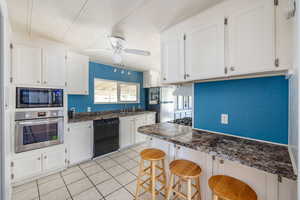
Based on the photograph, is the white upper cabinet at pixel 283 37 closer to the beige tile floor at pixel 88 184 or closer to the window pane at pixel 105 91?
the beige tile floor at pixel 88 184

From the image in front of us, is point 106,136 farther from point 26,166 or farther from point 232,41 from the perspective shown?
point 232,41

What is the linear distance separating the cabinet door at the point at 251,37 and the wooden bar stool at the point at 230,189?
1.00 meters

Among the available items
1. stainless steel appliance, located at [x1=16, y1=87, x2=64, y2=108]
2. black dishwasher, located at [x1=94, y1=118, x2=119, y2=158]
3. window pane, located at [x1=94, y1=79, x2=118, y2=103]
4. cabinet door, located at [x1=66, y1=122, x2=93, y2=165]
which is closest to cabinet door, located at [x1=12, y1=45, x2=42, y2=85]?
stainless steel appliance, located at [x1=16, y1=87, x2=64, y2=108]

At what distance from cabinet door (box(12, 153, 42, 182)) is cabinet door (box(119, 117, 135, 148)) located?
1.67 m

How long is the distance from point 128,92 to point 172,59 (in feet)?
9.52

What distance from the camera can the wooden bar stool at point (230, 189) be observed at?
3.10ft

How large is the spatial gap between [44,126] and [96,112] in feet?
4.88

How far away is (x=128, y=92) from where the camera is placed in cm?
453

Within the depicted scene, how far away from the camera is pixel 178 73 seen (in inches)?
70.6

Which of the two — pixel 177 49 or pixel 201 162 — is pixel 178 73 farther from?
pixel 201 162

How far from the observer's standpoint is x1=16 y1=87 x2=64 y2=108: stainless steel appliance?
2000 millimetres

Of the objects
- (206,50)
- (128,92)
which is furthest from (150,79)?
(206,50)

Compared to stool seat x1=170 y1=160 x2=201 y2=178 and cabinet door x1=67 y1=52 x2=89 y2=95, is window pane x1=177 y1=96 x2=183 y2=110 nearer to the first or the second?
cabinet door x1=67 y1=52 x2=89 y2=95

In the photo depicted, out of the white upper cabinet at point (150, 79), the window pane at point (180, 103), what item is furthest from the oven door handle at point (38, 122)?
the window pane at point (180, 103)
